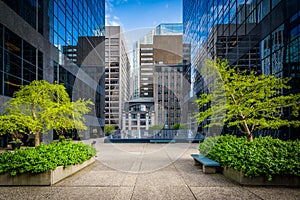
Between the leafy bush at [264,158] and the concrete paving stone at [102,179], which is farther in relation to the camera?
the concrete paving stone at [102,179]

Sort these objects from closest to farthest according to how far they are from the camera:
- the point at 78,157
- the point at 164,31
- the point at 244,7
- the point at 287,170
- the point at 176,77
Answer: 1. the point at 287,170
2. the point at 78,157
3. the point at 244,7
4. the point at 176,77
5. the point at 164,31

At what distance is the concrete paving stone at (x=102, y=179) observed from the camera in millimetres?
7926

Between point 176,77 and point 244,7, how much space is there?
68576 millimetres

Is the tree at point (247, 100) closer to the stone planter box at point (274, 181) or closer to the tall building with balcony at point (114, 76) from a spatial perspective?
the stone planter box at point (274, 181)

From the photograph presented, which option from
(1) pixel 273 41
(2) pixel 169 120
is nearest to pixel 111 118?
(2) pixel 169 120

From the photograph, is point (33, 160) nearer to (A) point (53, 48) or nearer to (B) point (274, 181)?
(B) point (274, 181)

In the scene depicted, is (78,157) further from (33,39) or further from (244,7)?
(244,7)

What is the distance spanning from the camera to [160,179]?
8586 mm

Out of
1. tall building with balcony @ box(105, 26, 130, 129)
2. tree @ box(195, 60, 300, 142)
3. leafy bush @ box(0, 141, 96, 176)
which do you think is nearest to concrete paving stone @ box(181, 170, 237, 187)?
tree @ box(195, 60, 300, 142)

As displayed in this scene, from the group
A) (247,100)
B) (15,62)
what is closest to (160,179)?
(247,100)

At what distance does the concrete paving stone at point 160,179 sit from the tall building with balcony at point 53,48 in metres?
15.5

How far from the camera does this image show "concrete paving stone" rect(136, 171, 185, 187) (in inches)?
315

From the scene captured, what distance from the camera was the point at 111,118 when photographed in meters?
101

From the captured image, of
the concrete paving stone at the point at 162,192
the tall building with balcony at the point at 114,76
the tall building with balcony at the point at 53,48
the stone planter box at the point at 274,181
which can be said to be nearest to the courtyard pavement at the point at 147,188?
the concrete paving stone at the point at 162,192
